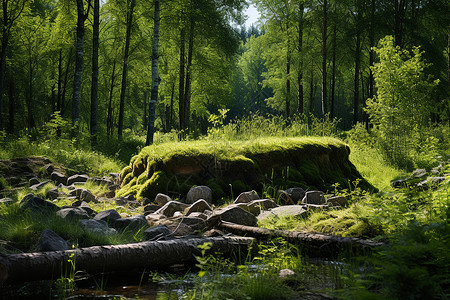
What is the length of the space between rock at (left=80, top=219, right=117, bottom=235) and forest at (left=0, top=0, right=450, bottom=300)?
0.05m

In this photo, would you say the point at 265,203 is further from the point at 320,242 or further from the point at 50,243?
the point at 50,243

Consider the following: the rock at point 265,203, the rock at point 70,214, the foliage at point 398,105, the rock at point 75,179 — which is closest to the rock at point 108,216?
the rock at point 70,214

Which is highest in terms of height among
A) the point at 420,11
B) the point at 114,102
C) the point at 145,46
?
the point at 420,11

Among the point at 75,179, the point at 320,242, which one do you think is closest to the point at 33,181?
the point at 75,179

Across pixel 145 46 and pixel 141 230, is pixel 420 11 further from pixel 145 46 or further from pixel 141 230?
pixel 141 230

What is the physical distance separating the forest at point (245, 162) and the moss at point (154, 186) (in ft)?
0.10

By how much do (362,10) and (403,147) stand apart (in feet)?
48.5

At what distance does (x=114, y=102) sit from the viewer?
3216 cm

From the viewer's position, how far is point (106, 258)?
357cm

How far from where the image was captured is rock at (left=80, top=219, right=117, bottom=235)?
4.50 metres

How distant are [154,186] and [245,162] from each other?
2076 mm

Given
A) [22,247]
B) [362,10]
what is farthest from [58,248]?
[362,10]

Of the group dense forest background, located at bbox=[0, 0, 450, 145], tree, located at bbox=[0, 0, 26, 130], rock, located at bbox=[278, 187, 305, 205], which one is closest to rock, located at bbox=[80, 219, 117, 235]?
rock, located at bbox=[278, 187, 305, 205]

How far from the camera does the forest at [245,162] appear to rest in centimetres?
320
